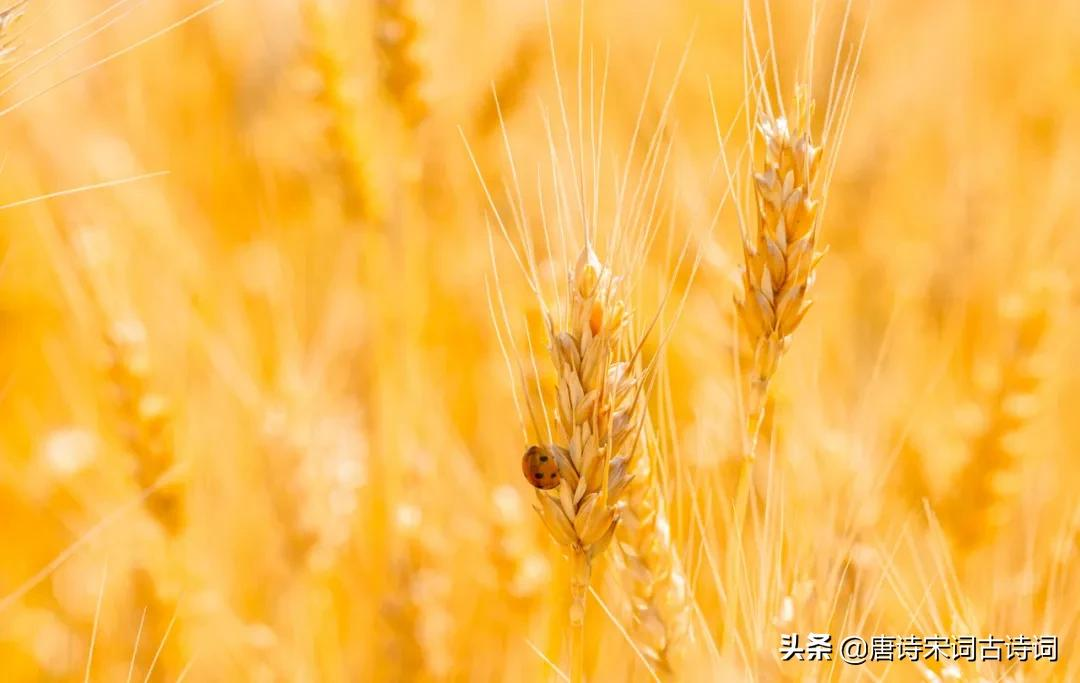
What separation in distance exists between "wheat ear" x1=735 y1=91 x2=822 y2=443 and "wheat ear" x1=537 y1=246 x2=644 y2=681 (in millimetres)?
92

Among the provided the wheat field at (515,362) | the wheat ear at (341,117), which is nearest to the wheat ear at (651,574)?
the wheat field at (515,362)

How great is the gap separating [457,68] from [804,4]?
672 millimetres

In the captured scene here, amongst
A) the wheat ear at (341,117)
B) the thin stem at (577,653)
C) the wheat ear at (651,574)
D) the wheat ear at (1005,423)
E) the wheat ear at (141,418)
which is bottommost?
the thin stem at (577,653)

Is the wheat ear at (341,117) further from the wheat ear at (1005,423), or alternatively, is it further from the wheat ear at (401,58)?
the wheat ear at (1005,423)

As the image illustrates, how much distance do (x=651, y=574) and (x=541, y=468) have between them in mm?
135

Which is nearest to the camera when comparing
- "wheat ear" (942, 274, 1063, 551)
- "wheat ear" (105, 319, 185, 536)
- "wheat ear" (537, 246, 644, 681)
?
"wheat ear" (537, 246, 644, 681)

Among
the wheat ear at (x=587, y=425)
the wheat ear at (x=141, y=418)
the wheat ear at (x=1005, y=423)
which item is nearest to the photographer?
the wheat ear at (x=587, y=425)

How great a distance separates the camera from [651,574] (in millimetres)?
658

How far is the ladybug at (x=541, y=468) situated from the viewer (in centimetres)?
58

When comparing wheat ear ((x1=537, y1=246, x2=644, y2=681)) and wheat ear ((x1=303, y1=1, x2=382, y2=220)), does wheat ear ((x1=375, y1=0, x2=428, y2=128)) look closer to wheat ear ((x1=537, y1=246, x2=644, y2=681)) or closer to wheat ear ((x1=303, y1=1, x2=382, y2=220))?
wheat ear ((x1=303, y1=1, x2=382, y2=220))

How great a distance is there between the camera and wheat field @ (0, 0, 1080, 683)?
0.66 metres

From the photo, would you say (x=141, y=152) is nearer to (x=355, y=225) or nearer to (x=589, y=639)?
(x=355, y=225)

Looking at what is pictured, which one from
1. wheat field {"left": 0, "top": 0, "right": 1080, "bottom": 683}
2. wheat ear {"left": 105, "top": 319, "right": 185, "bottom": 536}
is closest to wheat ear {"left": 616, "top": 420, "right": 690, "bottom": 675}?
wheat field {"left": 0, "top": 0, "right": 1080, "bottom": 683}

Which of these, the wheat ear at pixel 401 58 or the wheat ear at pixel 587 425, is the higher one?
the wheat ear at pixel 401 58
